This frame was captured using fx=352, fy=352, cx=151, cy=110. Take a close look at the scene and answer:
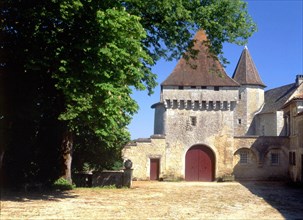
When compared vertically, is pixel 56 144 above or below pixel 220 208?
above

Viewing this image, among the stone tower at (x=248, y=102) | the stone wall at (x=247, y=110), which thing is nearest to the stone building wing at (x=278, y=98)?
the stone tower at (x=248, y=102)

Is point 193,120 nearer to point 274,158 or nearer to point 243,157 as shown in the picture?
point 243,157

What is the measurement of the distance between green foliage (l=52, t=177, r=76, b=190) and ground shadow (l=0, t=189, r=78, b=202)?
0.74 meters

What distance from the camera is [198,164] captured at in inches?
1109

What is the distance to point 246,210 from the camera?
1259cm

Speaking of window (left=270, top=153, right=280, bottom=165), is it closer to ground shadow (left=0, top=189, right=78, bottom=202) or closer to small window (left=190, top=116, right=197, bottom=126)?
small window (left=190, top=116, right=197, bottom=126)

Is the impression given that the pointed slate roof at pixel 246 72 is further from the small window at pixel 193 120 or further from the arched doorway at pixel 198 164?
the arched doorway at pixel 198 164

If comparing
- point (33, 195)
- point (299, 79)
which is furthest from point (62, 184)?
point (299, 79)

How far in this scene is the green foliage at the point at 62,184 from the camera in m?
17.4

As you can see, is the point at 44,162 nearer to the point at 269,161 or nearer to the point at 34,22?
the point at 34,22

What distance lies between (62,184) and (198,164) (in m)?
13.4

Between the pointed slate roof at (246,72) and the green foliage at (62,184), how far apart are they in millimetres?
28161

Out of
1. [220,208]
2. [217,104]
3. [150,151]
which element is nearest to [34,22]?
[220,208]

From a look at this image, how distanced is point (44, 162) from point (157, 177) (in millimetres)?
11424
